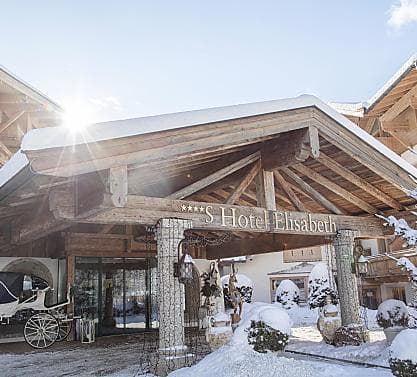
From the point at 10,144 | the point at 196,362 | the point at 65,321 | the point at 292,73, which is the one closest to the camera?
the point at 196,362

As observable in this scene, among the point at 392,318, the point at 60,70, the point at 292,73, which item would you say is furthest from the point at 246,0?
the point at 392,318

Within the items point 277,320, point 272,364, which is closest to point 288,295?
point 277,320

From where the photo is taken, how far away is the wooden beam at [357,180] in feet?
28.2

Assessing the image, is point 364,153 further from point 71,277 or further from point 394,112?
point 394,112

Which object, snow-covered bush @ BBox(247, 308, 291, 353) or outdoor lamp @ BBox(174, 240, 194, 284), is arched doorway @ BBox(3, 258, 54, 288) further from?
snow-covered bush @ BBox(247, 308, 291, 353)

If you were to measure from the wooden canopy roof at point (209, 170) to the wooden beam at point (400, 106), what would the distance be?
7.11 meters

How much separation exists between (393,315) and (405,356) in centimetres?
394

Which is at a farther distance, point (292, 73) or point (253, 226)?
point (292, 73)

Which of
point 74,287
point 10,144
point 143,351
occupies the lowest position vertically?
point 143,351

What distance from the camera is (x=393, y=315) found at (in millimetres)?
8406

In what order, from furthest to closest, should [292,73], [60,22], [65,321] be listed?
[292,73] → [65,321] → [60,22]

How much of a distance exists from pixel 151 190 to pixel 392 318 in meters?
5.09

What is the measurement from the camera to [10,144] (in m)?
14.4

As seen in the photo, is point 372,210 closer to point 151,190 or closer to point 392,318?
point 392,318
